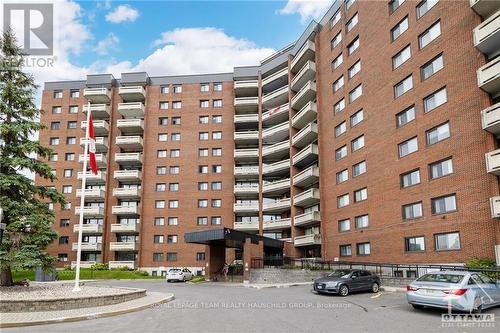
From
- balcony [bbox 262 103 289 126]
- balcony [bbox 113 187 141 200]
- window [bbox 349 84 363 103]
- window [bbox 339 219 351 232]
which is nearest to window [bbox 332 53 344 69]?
window [bbox 349 84 363 103]

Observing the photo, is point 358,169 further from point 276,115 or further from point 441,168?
point 276,115

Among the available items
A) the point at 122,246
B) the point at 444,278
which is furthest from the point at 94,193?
the point at 444,278

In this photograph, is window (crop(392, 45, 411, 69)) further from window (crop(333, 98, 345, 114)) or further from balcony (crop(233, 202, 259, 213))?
balcony (crop(233, 202, 259, 213))

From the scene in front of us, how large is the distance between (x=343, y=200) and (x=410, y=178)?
971 cm

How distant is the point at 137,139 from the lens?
199ft

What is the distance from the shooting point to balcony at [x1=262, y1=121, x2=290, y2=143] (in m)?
53.3

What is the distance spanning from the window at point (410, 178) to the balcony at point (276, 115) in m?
24.0

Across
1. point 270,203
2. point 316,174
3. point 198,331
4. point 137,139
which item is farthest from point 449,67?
point 137,139

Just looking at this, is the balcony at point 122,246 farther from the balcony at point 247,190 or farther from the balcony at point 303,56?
the balcony at point 303,56

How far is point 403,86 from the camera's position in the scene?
3303 centimetres

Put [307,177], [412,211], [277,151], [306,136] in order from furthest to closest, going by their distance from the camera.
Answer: [277,151], [306,136], [307,177], [412,211]

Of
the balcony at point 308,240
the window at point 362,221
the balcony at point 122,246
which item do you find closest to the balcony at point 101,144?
the balcony at point 122,246

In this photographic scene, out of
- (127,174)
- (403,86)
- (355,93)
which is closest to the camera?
(403,86)

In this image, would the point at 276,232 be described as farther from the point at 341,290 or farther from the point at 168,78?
the point at 341,290
